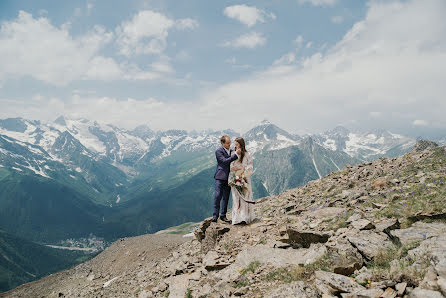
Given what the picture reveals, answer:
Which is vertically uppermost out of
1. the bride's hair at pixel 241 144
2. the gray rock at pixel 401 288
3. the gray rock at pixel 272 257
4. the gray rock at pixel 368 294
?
the bride's hair at pixel 241 144

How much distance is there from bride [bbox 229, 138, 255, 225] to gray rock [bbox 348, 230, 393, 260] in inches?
298

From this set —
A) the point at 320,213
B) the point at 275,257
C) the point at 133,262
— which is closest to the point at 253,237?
the point at 275,257

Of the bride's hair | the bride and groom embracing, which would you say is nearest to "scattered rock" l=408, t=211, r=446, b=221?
the bride and groom embracing

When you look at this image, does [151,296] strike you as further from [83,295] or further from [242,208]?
[83,295]

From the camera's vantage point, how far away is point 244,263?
11492mm

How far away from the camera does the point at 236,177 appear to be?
Answer: 16.0 m

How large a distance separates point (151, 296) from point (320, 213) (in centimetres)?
1078

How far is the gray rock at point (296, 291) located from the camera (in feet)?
23.6

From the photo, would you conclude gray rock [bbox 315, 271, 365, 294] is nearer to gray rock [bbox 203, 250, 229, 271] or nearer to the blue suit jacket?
gray rock [bbox 203, 250, 229, 271]

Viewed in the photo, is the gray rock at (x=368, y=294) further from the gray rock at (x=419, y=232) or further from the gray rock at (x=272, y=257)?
the gray rock at (x=419, y=232)

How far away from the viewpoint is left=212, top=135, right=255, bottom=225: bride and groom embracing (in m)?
15.6

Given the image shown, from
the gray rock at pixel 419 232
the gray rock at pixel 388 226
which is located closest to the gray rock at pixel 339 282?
the gray rock at pixel 419 232

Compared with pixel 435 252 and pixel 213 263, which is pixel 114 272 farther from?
pixel 435 252

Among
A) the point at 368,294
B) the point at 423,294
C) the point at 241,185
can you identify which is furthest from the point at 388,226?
the point at 241,185
